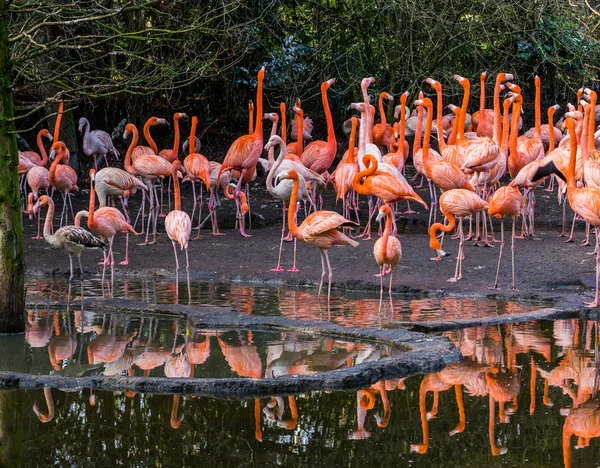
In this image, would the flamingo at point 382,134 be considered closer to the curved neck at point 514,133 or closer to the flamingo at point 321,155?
the flamingo at point 321,155

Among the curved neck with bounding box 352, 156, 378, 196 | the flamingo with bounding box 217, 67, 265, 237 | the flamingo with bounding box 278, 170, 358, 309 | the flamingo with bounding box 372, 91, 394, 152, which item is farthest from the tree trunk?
the flamingo with bounding box 372, 91, 394, 152

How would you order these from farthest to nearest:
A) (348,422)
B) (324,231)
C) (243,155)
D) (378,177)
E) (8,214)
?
(243,155) → (378,177) → (324,231) → (8,214) → (348,422)

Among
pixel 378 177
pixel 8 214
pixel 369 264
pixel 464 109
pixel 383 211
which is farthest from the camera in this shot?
pixel 464 109

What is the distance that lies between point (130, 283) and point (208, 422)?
538cm

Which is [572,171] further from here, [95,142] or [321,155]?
[95,142]

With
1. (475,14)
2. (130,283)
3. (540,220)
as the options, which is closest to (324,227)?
(130,283)

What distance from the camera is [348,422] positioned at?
17.4 feet

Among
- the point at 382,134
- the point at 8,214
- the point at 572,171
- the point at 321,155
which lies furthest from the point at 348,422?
the point at 382,134

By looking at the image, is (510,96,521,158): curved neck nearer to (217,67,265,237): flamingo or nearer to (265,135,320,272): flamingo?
(265,135,320,272): flamingo

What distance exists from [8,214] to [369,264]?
4.81 m

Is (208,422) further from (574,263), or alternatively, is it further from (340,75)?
(340,75)

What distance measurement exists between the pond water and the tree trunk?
46cm

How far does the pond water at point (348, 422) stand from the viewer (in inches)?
186

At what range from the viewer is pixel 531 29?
54.0ft
